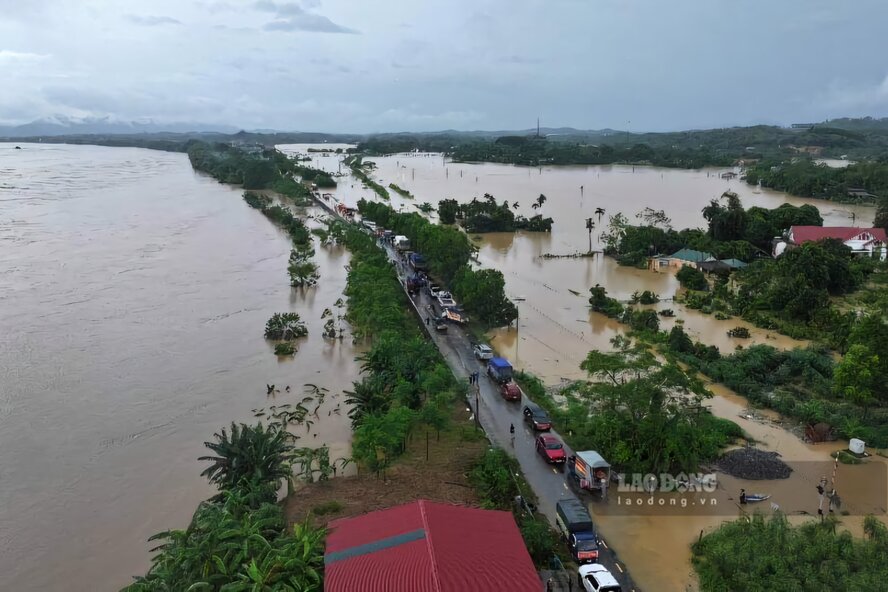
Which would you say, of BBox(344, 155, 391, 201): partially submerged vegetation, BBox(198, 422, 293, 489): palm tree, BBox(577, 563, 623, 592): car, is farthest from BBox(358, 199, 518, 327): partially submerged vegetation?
BBox(344, 155, 391, 201): partially submerged vegetation

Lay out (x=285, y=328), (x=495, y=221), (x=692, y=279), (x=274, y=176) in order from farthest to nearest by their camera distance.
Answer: (x=274, y=176) < (x=495, y=221) < (x=692, y=279) < (x=285, y=328)

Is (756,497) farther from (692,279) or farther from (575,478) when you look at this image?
(692,279)

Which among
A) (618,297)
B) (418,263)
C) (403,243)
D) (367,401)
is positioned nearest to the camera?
(367,401)

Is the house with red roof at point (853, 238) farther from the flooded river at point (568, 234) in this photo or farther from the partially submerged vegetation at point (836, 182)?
the partially submerged vegetation at point (836, 182)

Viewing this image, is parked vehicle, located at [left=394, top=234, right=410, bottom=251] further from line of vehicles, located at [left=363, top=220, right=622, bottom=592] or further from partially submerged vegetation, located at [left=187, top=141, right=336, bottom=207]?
partially submerged vegetation, located at [left=187, top=141, right=336, bottom=207]

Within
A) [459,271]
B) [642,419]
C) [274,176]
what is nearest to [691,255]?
[459,271]

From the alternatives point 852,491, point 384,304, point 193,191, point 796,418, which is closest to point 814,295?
point 796,418
